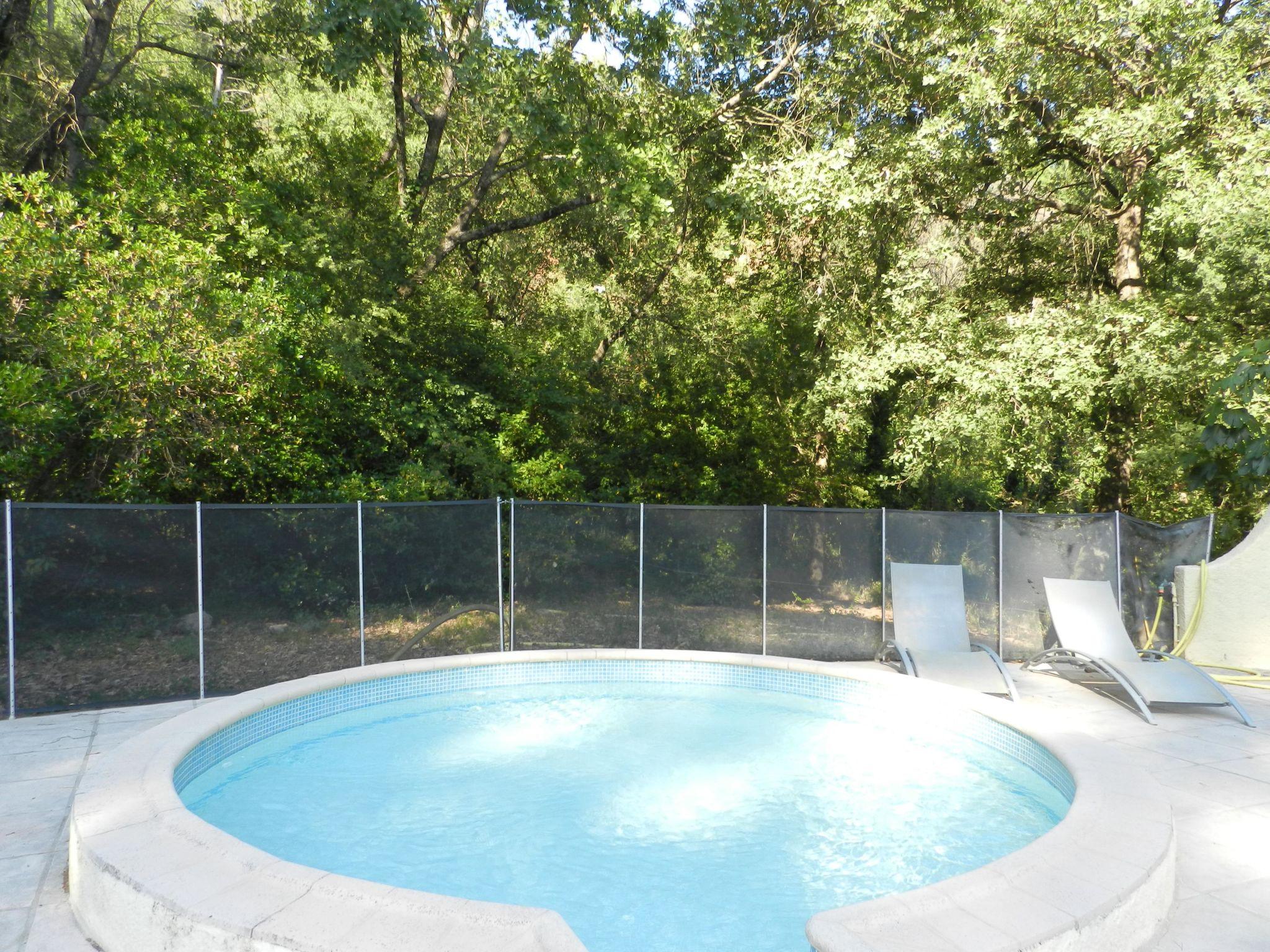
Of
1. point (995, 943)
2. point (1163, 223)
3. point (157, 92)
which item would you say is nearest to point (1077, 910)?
point (995, 943)

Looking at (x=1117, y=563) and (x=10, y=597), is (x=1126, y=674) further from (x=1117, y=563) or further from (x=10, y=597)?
(x=10, y=597)

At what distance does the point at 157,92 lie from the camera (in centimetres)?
1164

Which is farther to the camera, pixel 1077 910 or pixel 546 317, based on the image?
pixel 546 317

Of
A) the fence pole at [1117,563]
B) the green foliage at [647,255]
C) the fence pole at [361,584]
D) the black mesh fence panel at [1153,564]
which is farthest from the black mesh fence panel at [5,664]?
the black mesh fence panel at [1153,564]

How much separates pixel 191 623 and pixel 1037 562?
27.9 feet

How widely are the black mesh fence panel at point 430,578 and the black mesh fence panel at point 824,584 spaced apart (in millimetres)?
3084

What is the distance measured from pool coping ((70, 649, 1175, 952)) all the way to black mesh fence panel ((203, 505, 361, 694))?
12.6 feet

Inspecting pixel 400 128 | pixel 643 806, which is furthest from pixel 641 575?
pixel 400 128

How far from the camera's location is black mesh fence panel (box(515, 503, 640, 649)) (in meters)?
9.65

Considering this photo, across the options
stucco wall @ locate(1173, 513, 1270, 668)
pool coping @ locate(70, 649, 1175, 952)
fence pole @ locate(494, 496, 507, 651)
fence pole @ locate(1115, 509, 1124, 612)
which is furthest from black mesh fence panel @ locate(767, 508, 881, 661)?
pool coping @ locate(70, 649, 1175, 952)

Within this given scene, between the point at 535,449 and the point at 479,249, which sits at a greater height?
the point at 479,249

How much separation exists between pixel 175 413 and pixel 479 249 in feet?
24.1

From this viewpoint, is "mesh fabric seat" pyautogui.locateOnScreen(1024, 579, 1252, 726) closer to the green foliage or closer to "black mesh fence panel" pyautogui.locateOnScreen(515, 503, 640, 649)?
the green foliage

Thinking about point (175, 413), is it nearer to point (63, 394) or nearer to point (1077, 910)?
point (63, 394)
